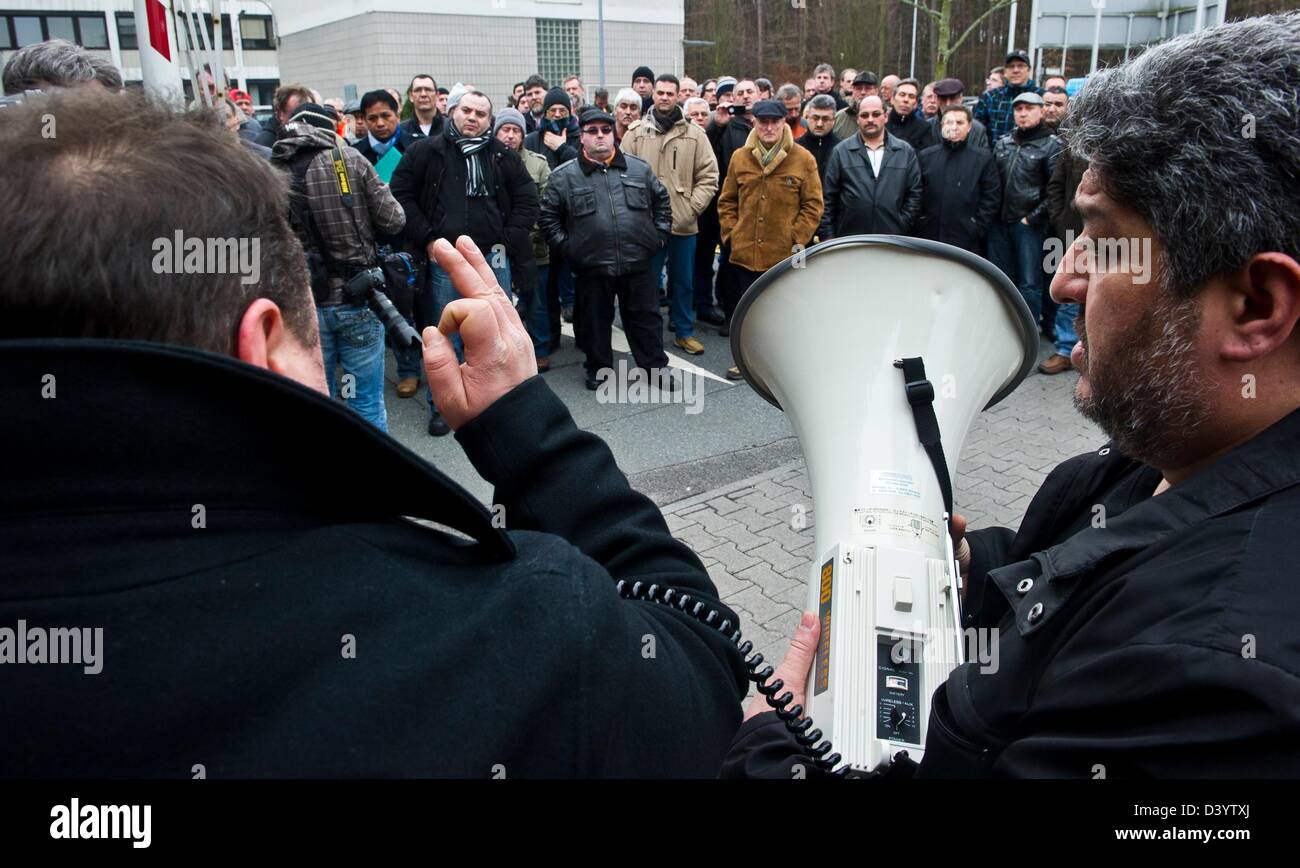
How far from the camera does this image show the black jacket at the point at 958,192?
6.80 metres

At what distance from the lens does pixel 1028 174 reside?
6695mm

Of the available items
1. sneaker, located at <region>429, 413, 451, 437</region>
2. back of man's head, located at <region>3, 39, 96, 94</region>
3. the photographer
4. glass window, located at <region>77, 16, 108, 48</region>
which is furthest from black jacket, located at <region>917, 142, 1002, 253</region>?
glass window, located at <region>77, 16, 108, 48</region>

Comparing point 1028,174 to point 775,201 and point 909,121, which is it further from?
point 775,201

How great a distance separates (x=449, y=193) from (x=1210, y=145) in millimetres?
5278

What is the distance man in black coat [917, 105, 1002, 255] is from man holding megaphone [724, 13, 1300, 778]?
585 cm

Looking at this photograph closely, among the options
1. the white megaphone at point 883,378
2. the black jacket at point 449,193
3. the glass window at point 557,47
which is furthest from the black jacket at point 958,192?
the glass window at point 557,47

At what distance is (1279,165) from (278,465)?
110 cm

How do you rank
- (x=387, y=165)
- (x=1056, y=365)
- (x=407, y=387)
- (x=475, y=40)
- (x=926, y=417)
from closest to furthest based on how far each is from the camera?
(x=926, y=417) < (x=407, y=387) < (x=1056, y=365) < (x=387, y=165) < (x=475, y=40)

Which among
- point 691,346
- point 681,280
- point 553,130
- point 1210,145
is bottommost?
point 691,346

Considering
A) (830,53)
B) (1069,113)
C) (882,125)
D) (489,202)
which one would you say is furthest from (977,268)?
(830,53)

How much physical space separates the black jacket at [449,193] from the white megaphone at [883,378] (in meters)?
3.87

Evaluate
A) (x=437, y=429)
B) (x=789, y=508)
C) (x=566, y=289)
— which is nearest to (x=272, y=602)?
(x=789, y=508)

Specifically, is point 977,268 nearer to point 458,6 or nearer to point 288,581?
point 288,581

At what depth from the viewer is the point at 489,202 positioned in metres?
5.96
